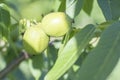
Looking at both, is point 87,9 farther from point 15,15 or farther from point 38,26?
point 15,15

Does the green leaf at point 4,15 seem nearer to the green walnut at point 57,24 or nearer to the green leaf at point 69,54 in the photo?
the green walnut at point 57,24

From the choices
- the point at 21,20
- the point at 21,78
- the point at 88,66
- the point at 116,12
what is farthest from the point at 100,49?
the point at 21,78

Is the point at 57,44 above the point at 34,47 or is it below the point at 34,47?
below

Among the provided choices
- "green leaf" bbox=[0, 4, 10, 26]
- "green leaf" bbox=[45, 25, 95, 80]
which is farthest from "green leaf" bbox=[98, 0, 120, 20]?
"green leaf" bbox=[0, 4, 10, 26]

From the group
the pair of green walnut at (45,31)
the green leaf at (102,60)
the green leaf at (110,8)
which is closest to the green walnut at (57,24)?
the pair of green walnut at (45,31)

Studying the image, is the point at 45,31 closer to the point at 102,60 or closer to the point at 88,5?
the point at 88,5

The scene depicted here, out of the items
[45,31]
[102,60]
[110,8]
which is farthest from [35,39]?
[102,60]
